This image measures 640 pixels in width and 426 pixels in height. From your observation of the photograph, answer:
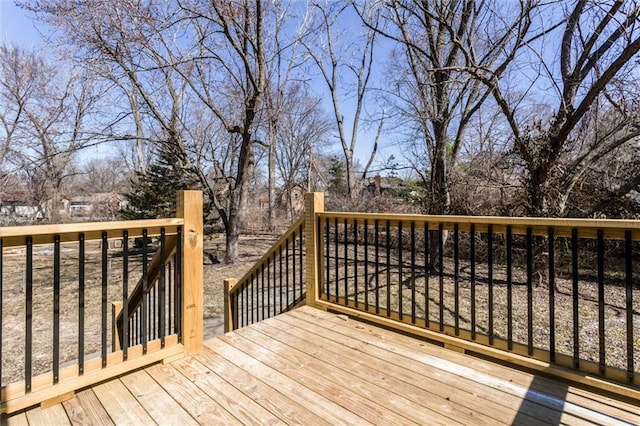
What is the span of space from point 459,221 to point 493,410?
1.14 m

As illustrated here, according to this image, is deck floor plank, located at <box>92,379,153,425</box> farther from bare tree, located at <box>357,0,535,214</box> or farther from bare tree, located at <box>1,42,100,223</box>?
bare tree, located at <box>1,42,100,223</box>

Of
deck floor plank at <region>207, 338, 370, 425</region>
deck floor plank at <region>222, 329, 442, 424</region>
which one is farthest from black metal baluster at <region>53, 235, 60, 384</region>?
deck floor plank at <region>222, 329, 442, 424</region>

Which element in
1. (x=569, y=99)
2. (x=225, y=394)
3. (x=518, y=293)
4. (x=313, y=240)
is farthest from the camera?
(x=518, y=293)

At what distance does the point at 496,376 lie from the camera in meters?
1.98

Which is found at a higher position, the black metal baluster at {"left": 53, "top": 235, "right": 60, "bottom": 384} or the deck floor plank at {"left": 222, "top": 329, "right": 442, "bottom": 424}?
the black metal baluster at {"left": 53, "top": 235, "right": 60, "bottom": 384}

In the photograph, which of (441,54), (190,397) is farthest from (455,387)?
(441,54)

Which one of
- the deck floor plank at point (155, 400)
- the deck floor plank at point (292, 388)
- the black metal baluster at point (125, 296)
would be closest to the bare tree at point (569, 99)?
the deck floor plank at point (292, 388)

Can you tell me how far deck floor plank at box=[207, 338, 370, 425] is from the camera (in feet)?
5.34

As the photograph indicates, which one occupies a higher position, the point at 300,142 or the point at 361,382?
the point at 300,142

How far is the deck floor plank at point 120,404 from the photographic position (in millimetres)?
1591

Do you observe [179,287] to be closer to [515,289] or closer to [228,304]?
[228,304]

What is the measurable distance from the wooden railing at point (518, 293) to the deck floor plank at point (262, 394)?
1100mm

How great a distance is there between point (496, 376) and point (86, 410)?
225cm

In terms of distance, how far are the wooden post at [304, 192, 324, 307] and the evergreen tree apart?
10505 mm
